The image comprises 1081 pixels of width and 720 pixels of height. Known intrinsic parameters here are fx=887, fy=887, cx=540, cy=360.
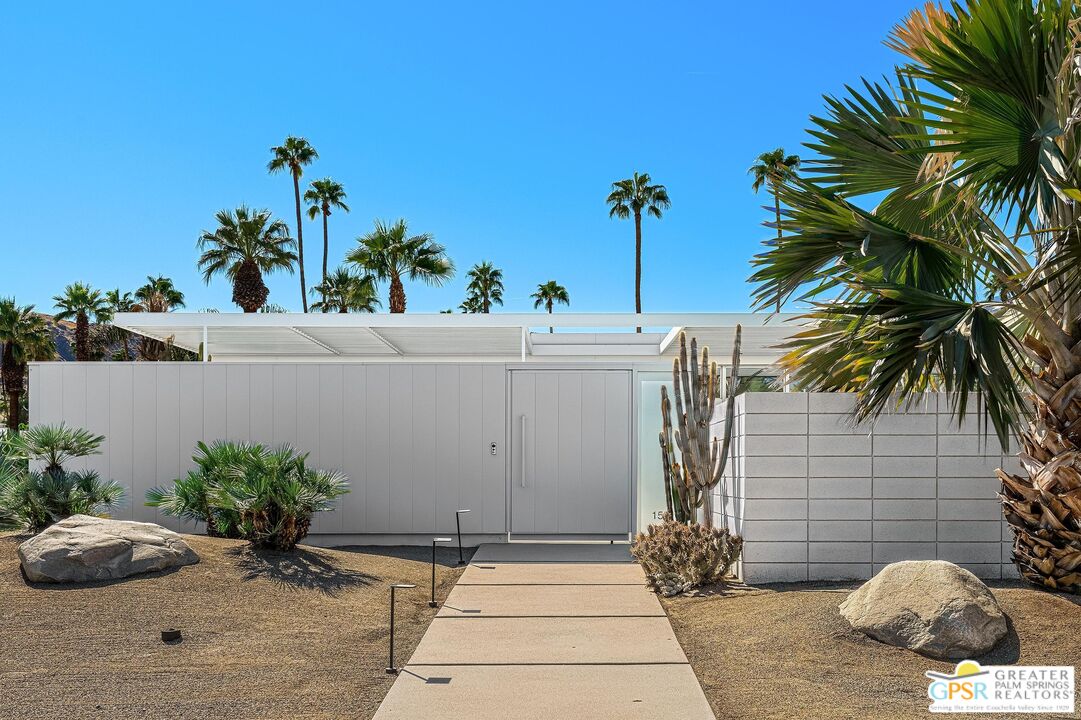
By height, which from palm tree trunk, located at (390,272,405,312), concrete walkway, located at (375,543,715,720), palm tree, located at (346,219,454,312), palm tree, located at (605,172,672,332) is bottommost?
concrete walkway, located at (375,543,715,720)

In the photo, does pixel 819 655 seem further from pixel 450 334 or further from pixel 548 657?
pixel 450 334

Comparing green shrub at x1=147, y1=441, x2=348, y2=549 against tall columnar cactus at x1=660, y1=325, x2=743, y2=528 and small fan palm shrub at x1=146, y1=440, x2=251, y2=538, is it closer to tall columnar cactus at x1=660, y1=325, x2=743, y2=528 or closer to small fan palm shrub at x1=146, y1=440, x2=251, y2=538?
small fan palm shrub at x1=146, y1=440, x2=251, y2=538

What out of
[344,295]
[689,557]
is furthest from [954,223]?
[344,295]

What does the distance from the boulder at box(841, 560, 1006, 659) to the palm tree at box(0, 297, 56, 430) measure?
96.7 ft

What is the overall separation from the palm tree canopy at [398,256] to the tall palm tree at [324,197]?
42.0 feet

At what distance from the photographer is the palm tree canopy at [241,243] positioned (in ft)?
79.4

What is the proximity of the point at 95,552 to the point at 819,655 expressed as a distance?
4.86 m

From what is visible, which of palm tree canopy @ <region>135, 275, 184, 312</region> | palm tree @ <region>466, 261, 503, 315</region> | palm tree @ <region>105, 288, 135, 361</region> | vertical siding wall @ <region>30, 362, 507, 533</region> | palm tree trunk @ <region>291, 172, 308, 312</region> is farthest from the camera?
palm tree @ <region>466, 261, 503, 315</region>

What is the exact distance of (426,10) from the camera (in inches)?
522

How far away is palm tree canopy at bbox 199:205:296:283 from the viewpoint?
24.2 m

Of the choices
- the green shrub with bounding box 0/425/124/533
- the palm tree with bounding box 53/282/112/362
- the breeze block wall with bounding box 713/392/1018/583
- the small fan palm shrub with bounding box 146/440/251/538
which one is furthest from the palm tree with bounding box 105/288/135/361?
the breeze block wall with bounding box 713/392/1018/583

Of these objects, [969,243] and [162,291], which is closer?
[969,243]

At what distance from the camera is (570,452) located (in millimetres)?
10008

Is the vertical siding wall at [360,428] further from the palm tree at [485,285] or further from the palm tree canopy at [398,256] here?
the palm tree at [485,285]
